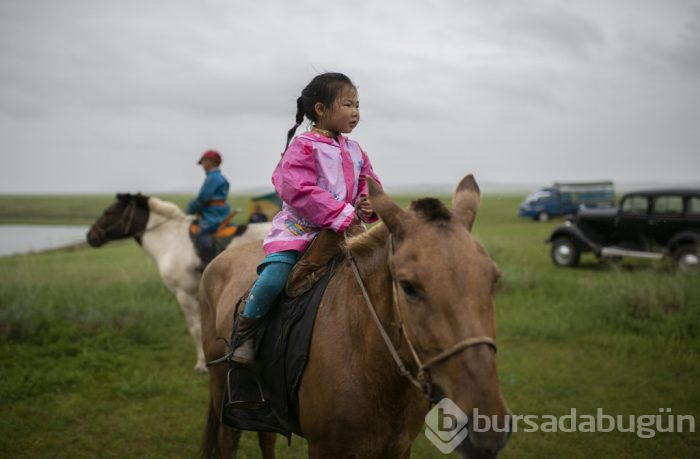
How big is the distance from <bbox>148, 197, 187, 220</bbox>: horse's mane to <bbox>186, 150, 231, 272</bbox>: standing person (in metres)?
0.31

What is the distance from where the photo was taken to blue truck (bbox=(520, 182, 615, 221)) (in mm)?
29047

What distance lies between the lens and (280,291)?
2756 mm

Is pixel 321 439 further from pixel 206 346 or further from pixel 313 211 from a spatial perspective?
pixel 206 346

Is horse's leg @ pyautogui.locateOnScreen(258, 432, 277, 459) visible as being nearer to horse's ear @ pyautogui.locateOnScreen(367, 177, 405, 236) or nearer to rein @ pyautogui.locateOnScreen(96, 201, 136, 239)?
A: horse's ear @ pyautogui.locateOnScreen(367, 177, 405, 236)

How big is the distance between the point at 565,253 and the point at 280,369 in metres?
14.3

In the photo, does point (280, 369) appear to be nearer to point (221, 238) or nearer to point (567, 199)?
point (221, 238)

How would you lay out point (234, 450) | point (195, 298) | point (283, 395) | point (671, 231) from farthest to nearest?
point (671, 231), point (195, 298), point (234, 450), point (283, 395)

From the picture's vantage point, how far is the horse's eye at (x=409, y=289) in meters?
1.82

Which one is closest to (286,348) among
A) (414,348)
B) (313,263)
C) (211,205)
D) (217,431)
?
(313,263)

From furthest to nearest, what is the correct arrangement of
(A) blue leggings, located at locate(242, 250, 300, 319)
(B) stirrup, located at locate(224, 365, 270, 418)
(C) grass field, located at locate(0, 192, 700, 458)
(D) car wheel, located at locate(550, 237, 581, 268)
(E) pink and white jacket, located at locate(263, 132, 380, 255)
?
(D) car wheel, located at locate(550, 237, 581, 268) → (C) grass field, located at locate(0, 192, 700, 458) → (B) stirrup, located at locate(224, 365, 270, 418) → (A) blue leggings, located at locate(242, 250, 300, 319) → (E) pink and white jacket, located at locate(263, 132, 380, 255)

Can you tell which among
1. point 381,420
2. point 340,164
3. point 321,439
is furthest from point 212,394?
point 340,164

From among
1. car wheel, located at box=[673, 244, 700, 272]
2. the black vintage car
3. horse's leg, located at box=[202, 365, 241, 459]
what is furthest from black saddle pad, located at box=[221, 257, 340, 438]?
car wheel, located at box=[673, 244, 700, 272]

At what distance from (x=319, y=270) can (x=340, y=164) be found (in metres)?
0.61

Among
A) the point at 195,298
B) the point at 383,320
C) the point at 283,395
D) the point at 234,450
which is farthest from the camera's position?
the point at 195,298
